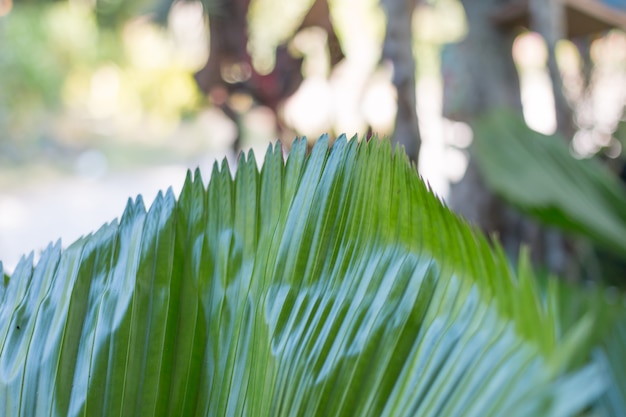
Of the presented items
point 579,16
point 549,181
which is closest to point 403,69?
point 549,181

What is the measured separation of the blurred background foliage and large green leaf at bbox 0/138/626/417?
0.04 meters

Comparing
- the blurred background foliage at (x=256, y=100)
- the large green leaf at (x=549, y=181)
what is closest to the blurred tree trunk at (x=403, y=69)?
the blurred background foliage at (x=256, y=100)

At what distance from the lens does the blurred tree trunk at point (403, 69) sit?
32.0 inches

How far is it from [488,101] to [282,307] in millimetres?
1318

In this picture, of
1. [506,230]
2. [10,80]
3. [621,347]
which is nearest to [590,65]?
[506,230]

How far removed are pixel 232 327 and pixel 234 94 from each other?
1239mm

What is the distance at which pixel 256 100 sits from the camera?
4.59ft

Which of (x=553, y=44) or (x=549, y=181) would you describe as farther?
(x=553, y=44)

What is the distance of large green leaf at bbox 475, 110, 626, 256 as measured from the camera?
83cm

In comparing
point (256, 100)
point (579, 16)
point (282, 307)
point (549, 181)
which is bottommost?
point (282, 307)

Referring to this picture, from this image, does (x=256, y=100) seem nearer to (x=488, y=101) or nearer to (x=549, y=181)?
(x=488, y=101)

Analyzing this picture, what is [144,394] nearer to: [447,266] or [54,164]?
[447,266]

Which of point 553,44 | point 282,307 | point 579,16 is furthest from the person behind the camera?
point 579,16

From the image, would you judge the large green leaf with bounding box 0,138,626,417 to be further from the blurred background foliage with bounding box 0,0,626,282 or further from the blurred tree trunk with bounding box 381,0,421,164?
the blurred tree trunk with bounding box 381,0,421,164
